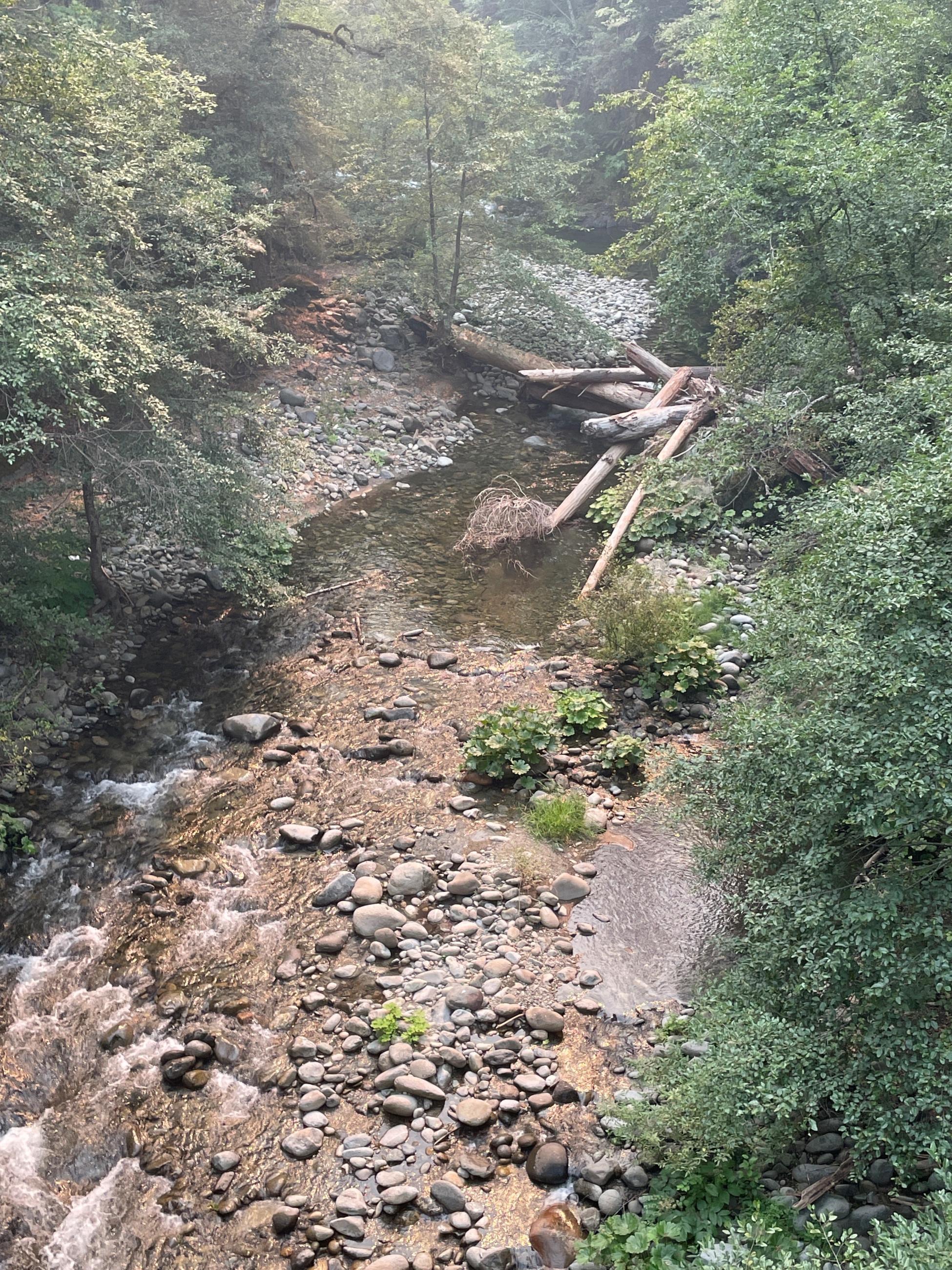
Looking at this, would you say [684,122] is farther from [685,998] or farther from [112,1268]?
[112,1268]

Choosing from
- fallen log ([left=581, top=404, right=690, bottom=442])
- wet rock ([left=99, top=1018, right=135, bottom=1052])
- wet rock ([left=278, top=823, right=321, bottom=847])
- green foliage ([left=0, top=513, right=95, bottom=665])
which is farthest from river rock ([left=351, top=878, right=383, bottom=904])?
fallen log ([left=581, top=404, right=690, bottom=442])

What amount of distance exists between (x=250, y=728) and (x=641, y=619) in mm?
4531

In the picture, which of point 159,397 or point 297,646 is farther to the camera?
point 297,646

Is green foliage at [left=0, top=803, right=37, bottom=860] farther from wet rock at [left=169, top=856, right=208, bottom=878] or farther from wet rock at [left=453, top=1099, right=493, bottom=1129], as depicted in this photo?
wet rock at [left=453, top=1099, right=493, bottom=1129]

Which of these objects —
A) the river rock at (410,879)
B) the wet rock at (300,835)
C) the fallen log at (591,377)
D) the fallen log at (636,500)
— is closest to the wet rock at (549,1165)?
the river rock at (410,879)

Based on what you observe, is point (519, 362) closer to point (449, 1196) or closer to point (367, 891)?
point (367, 891)

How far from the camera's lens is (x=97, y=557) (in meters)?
10.2

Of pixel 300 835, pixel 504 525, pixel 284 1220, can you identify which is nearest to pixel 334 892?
pixel 300 835

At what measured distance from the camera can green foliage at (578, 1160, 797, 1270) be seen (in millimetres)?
4152

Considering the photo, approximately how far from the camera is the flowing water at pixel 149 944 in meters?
5.02

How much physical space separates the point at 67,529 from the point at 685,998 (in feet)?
27.5

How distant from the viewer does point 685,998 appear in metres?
5.99

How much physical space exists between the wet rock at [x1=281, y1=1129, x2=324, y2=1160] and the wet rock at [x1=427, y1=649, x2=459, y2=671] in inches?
225

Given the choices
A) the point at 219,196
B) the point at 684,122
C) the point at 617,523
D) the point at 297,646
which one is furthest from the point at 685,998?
the point at 684,122
